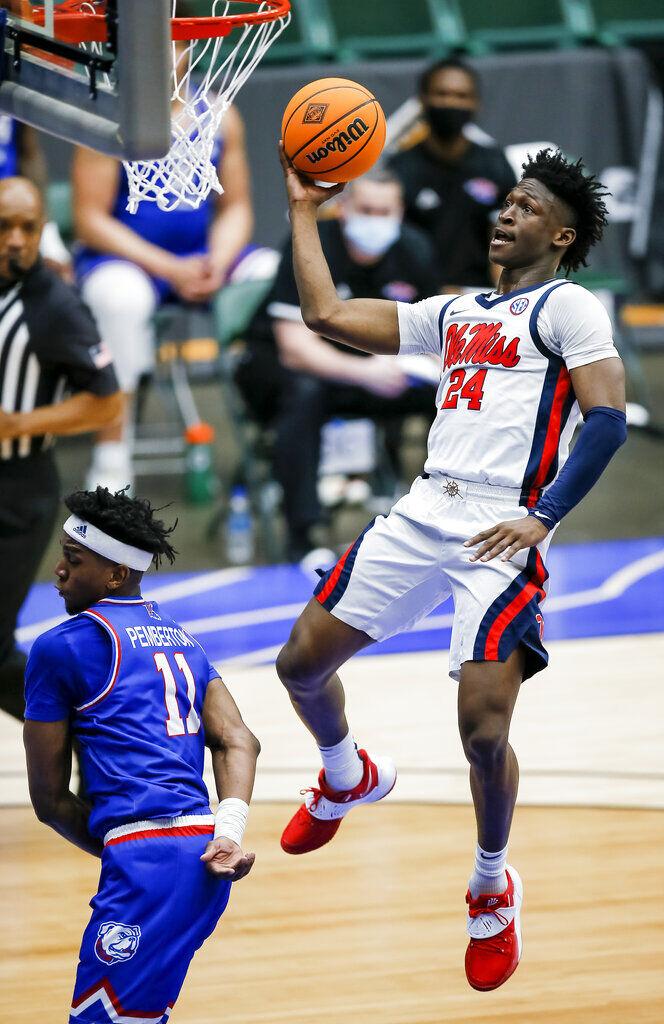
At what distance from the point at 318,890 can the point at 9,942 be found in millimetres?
979

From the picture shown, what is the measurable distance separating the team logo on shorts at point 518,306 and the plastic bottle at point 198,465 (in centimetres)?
530

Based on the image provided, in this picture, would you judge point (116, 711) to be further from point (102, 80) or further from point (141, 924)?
point (102, 80)

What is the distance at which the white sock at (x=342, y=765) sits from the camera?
4637 millimetres

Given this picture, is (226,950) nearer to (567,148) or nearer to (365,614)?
(365,614)

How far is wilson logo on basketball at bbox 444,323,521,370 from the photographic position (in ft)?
13.7

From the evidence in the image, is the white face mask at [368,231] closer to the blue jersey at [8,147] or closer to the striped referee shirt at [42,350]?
the blue jersey at [8,147]

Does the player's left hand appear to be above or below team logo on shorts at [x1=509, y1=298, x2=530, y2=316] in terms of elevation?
below

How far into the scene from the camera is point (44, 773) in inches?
137

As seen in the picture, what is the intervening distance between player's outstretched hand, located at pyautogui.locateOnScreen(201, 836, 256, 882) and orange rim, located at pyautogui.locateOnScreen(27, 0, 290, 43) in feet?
6.07

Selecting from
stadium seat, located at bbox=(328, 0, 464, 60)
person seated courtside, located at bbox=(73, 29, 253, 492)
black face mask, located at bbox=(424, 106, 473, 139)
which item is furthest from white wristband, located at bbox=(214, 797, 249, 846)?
stadium seat, located at bbox=(328, 0, 464, 60)

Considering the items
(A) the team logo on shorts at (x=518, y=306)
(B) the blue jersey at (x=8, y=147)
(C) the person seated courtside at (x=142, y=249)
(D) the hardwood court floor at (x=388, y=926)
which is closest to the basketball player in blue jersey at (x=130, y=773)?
(D) the hardwood court floor at (x=388, y=926)

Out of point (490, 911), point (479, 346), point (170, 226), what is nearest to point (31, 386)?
point (479, 346)

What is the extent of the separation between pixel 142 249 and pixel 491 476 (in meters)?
5.07

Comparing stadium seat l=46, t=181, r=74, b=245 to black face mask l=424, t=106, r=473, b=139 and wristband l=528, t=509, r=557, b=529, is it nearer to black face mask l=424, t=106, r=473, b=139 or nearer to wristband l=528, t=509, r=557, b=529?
black face mask l=424, t=106, r=473, b=139
